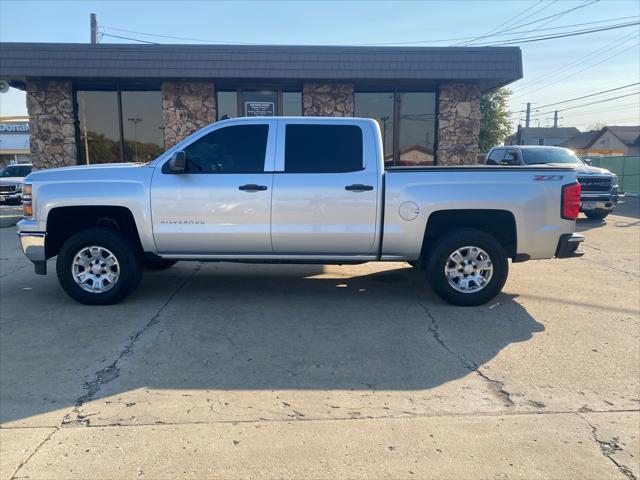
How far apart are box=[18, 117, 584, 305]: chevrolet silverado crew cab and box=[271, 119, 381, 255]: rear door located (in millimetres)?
12

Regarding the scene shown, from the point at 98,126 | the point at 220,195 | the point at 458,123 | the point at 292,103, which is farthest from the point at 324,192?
the point at 98,126

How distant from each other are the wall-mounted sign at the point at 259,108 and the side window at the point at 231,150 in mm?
8295

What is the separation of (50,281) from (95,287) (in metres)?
1.73

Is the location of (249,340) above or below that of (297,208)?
below

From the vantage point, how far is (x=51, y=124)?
42.9 feet

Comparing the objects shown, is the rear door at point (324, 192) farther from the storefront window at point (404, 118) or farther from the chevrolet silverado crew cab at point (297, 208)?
the storefront window at point (404, 118)

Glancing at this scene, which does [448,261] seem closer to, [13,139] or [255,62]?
[255,62]

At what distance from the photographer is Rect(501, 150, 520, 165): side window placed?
42.6ft

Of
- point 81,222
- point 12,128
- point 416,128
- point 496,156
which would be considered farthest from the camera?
point 12,128

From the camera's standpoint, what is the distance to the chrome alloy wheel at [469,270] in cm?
554

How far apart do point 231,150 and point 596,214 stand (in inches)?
477

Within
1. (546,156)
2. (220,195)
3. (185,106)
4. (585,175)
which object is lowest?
(220,195)

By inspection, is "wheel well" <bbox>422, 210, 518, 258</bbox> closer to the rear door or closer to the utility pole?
the rear door

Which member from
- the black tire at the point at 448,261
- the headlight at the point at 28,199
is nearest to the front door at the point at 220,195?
the headlight at the point at 28,199
